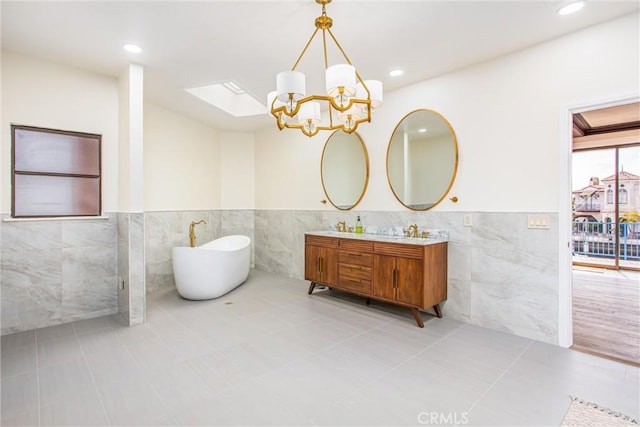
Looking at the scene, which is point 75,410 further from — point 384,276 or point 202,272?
point 384,276

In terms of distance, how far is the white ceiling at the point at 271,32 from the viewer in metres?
2.33

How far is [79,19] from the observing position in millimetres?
2494

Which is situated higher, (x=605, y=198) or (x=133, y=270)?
(x=605, y=198)

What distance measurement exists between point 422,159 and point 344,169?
48.7 inches

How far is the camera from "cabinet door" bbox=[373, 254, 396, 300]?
3332 mm

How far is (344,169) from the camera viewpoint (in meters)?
4.56

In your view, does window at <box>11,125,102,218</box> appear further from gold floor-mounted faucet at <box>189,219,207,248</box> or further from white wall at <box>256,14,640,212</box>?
white wall at <box>256,14,640,212</box>

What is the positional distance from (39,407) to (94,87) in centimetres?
322

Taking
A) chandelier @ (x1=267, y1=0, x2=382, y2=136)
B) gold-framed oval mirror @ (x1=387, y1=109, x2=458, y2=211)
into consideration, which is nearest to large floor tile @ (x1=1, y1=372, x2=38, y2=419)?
chandelier @ (x1=267, y1=0, x2=382, y2=136)

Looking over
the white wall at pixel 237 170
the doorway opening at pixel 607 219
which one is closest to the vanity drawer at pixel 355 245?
the doorway opening at pixel 607 219

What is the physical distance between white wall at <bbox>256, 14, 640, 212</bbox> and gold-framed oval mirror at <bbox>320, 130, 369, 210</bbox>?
0.42 meters

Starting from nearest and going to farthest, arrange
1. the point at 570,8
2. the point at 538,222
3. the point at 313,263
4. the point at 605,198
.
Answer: the point at 570,8, the point at 538,222, the point at 313,263, the point at 605,198

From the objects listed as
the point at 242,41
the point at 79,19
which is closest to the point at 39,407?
the point at 79,19

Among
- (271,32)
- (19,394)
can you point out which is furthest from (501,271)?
(19,394)
